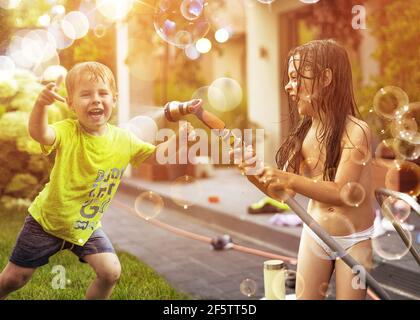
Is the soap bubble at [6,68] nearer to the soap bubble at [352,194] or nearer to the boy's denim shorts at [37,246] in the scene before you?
the boy's denim shorts at [37,246]

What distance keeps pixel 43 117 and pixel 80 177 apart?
0.33 metres

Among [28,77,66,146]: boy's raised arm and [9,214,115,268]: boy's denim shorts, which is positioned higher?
[28,77,66,146]: boy's raised arm

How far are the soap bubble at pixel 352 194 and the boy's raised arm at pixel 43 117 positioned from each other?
104 cm

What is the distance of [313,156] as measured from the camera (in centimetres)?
254

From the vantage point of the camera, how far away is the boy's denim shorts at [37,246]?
2.76 m

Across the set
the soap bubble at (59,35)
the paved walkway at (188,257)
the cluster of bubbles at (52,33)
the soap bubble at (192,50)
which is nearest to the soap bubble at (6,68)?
the cluster of bubbles at (52,33)

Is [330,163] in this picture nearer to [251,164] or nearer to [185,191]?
[251,164]

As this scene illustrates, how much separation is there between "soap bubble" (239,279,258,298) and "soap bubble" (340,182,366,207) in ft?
5.36

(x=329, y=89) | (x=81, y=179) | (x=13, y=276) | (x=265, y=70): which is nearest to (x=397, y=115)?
(x=329, y=89)

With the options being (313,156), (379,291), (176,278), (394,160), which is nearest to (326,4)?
(394,160)

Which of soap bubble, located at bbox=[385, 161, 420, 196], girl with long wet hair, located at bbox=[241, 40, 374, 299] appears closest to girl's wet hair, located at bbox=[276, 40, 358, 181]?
girl with long wet hair, located at bbox=[241, 40, 374, 299]

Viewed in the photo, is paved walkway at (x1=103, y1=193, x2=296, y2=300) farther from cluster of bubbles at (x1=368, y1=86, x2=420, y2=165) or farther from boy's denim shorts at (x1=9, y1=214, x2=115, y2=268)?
boy's denim shorts at (x1=9, y1=214, x2=115, y2=268)

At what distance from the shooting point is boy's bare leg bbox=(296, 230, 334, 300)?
2.59m
